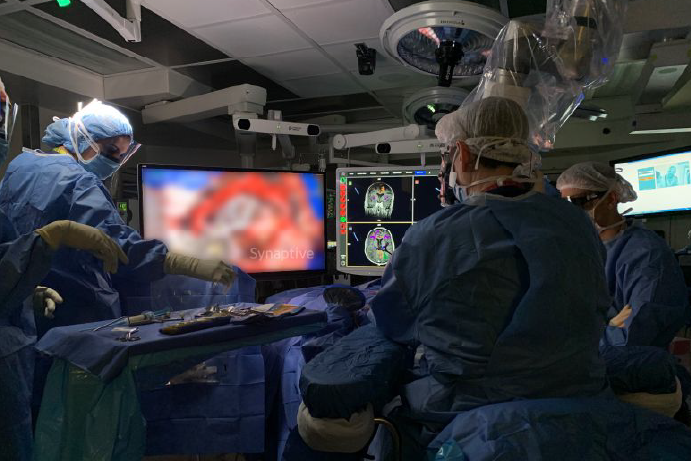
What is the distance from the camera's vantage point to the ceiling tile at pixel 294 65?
3.58 meters

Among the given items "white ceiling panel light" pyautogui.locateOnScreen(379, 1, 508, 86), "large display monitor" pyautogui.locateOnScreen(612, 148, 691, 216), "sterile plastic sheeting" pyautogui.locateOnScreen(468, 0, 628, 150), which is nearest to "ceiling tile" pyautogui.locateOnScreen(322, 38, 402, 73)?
"white ceiling panel light" pyautogui.locateOnScreen(379, 1, 508, 86)

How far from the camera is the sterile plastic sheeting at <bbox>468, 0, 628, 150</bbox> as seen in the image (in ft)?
5.69

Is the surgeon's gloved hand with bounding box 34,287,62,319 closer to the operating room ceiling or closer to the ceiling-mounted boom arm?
the ceiling-mounted boom arm

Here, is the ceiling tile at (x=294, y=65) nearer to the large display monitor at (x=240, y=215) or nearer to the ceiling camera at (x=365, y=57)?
the ceiling camera at (x=365, y=57)

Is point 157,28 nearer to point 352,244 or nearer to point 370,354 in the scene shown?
point 352,244

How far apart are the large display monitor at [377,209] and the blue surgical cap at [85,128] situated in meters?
1.19

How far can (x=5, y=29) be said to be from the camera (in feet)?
9.79

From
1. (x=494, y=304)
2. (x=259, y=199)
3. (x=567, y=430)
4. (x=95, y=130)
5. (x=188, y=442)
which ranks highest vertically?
(x=95, y=130)

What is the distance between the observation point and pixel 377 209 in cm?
279

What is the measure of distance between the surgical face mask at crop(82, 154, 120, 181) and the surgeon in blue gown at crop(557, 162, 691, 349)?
2.06 m

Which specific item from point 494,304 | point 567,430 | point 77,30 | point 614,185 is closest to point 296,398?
point 494,304

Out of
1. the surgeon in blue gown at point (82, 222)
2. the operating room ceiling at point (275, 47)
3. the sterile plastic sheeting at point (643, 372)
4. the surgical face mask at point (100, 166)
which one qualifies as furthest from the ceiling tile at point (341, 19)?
the sterile plastic sheeting at point (643, 372)

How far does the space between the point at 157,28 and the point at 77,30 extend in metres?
0.47

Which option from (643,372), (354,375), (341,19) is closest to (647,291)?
(643,372)
